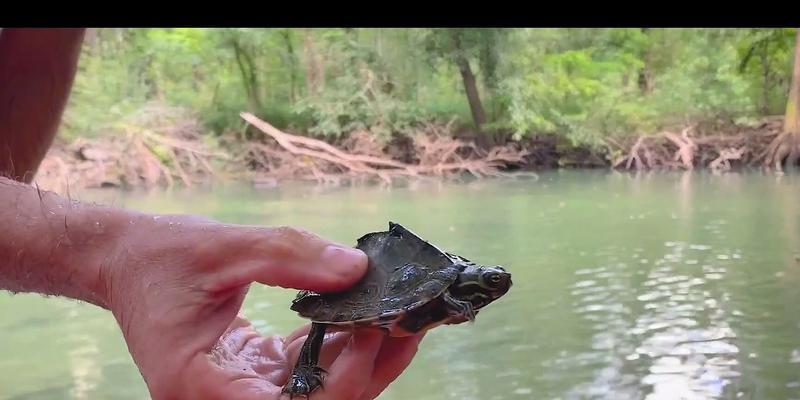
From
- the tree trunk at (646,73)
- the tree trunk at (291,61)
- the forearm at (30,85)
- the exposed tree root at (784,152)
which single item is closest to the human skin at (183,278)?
the forearm at (30,85)

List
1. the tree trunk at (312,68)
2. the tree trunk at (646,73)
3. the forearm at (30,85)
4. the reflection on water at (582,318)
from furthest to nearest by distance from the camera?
the tree trunk at (646,73), the tree trunk at (312,68), the reflection on water at (582,318), the forearm at (30,85)

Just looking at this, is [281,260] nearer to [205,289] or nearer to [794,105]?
[205,289]

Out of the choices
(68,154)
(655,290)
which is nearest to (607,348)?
(655,290)

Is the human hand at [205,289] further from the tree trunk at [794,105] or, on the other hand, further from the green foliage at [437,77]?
the tree trunk at [794,105]

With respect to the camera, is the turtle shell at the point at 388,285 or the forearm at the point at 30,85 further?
the forearm at the point at 30,85

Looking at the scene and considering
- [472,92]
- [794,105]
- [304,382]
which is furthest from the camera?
[472,92]

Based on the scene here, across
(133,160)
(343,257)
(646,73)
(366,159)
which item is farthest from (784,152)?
(343,257)
